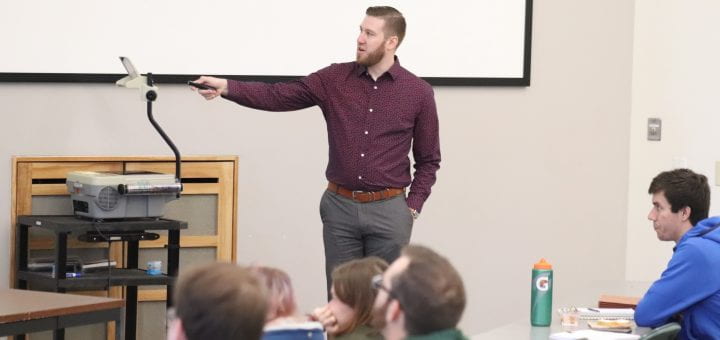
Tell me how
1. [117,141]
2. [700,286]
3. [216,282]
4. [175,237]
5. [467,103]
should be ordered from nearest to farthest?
[216,282] → [700,286] → [175,237] → [117,141] → [467,103]

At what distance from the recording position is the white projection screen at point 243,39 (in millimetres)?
5305

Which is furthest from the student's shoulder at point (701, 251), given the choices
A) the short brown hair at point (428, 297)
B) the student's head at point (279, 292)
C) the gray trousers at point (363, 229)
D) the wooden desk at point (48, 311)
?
the wooden desk at point (48, 311)

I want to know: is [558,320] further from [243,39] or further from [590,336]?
[243,39]

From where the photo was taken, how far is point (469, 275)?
6.14 meters

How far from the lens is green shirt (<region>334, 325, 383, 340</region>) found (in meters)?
2.81

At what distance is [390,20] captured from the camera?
15.4 feet

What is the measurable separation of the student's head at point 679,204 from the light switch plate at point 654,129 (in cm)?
238

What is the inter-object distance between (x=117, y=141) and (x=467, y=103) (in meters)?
1.82

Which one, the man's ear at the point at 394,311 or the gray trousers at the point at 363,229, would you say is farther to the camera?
the gray trousers at the point at 363,229

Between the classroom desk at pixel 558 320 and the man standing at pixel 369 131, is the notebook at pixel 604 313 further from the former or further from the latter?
the man standing at pixel 369 131

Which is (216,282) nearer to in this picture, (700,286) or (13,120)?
(700,286)

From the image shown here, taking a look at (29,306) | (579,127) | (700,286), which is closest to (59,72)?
(29,306)

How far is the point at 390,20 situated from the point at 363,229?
2.83 feet

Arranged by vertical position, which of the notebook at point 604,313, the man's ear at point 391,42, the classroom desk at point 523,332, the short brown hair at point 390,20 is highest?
the short brown hair at point 390,20
